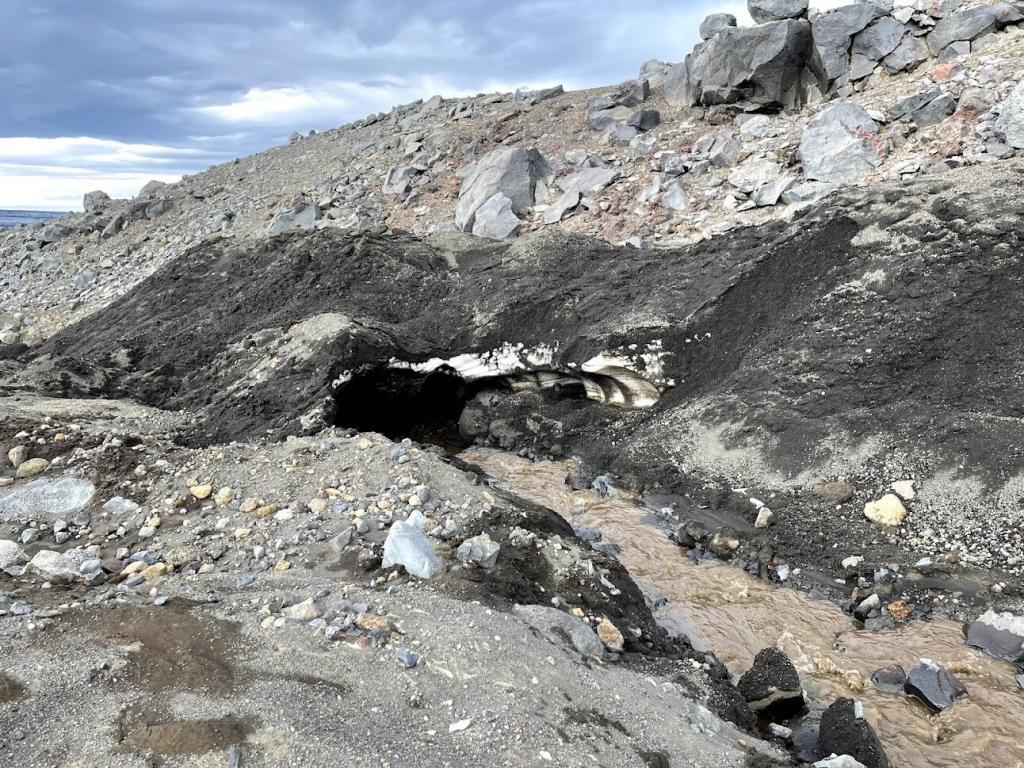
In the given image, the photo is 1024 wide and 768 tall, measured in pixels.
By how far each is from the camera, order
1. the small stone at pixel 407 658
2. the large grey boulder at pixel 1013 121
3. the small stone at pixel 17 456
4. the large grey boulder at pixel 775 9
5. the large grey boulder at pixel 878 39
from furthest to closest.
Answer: the large grey boulder at pixel 775 9 < the large grey boulder at pixel 878 39 < the large grey boulder at pixel 1013 121 < the small stone at pixel 17 456 < the small stone at pixel 407 658

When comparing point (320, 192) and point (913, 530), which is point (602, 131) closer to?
point (320, 192)

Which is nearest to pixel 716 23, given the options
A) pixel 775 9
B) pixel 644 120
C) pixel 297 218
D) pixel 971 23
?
pixel 775 9

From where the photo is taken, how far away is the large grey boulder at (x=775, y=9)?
18.4m

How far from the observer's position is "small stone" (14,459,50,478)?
22.0 ft

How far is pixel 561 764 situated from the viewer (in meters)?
3.35

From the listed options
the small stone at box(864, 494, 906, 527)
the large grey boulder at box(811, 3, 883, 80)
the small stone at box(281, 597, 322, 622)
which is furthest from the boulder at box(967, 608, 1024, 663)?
the large grey boulder at box(811, 3, 883, 80)

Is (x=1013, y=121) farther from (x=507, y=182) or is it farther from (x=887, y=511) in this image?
(x=507, y=182)

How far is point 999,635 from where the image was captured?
5477mm

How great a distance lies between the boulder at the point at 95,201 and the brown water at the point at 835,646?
30.6 meters

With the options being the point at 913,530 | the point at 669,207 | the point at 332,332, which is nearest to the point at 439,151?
the point at 669,207

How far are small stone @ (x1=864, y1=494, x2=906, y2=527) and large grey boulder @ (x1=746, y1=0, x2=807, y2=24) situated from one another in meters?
15.7

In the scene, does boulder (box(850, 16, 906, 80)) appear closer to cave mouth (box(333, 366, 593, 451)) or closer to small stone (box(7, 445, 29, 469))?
cave mouth (box(333, 366, 593, 451))

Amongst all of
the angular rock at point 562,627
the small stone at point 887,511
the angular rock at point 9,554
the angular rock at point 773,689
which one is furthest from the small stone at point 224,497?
the small stone at point 887,511

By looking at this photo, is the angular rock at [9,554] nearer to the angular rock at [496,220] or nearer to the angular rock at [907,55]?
the angular rock at [496,220]
